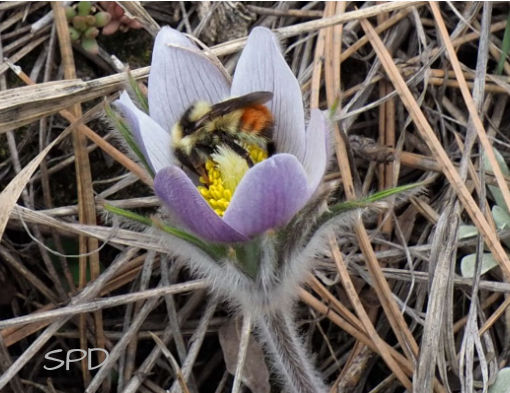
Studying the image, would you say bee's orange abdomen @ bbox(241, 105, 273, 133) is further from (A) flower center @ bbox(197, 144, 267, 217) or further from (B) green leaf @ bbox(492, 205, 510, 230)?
(B) green leaf @ bbox(492, 205, 510, 230)

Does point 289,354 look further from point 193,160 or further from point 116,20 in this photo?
point 116,20

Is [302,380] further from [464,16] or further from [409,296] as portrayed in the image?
[464,16]

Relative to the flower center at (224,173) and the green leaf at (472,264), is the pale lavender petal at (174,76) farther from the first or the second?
the green leaf at (472,264)

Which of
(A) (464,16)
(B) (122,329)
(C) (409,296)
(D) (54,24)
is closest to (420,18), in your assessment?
(A) (464,16)

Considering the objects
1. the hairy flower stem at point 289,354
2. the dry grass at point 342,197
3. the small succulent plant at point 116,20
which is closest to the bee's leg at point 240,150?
the hairy flower stem at point 289,354

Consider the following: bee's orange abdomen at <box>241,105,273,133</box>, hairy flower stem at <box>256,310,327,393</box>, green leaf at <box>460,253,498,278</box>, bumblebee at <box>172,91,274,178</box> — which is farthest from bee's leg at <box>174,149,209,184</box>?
green leaf at <box>460,253,498,278</box>
